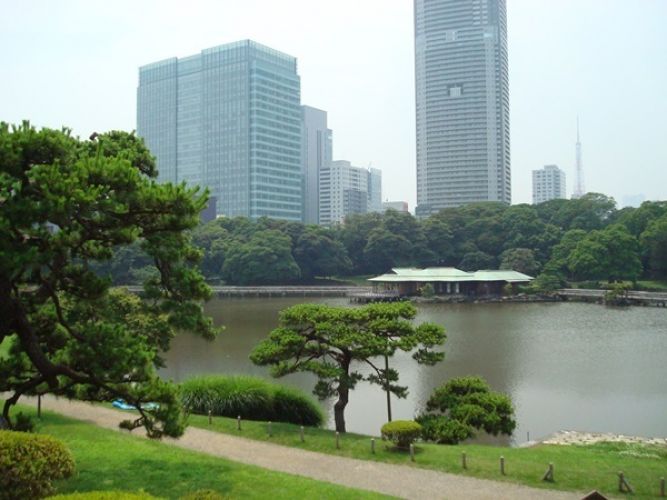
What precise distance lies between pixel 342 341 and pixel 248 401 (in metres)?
3.46

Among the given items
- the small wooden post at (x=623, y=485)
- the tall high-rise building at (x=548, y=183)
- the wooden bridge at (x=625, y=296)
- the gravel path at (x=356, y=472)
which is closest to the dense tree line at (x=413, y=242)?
the wooden bridge at (x=625, y=296)

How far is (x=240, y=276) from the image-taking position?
224 ft

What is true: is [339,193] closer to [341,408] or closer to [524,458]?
[341,408]

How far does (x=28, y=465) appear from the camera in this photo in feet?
21.7

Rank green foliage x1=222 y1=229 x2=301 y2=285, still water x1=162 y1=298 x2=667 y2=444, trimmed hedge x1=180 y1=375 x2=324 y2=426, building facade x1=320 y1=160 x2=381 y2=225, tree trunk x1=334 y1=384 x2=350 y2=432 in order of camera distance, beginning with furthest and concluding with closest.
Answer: building facade x1=320 y1=160 x2=381 y2=225, green foliage x1=222 y1=229 x2=301 y2=285, still water x1=162 y1=298 x2=667 y2=444, trimmed hedge x1=180 y1=375 x2=324 y2=426, tree trunk x1=334 y1=384 x2=350 y2=432

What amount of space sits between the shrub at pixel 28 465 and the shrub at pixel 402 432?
667 cm

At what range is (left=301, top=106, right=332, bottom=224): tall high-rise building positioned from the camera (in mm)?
157125

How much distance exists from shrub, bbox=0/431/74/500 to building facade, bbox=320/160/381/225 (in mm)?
140528

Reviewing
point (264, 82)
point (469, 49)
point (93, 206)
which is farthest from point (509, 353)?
point (469, 49)

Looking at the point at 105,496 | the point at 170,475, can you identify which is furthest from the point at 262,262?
the point at 105,496

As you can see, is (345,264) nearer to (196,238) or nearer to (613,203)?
(196,238)

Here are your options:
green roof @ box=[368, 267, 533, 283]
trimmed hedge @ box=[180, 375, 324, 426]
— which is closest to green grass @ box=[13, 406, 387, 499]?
trimmed hedge @ box=[180, 375, 324, 426]

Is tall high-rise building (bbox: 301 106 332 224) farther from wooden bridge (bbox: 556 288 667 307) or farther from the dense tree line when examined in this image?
wooden bridge (bbox: 556 288 667 307)

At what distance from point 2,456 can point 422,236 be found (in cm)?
6653
